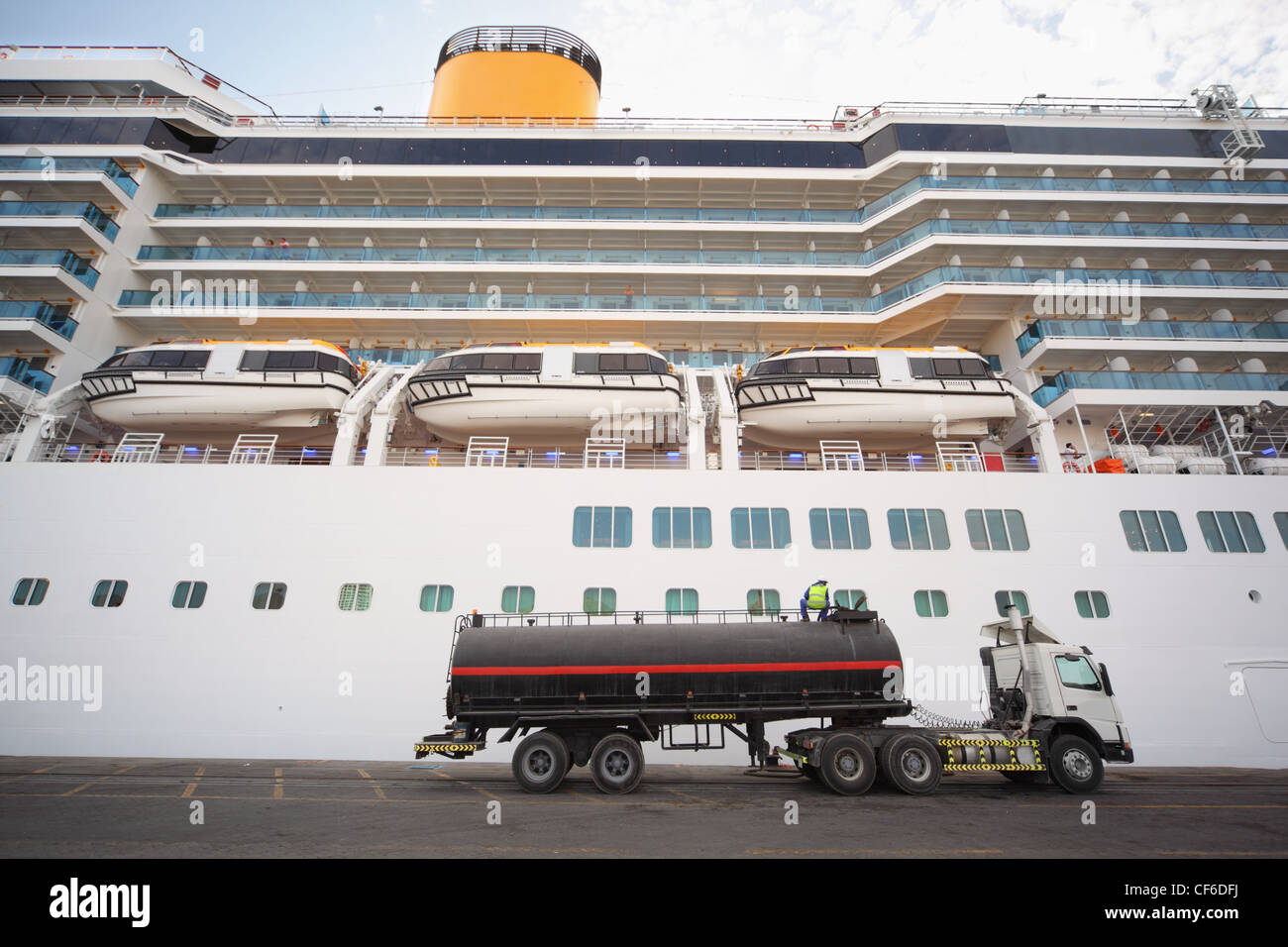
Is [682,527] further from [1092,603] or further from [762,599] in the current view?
[1092,603]

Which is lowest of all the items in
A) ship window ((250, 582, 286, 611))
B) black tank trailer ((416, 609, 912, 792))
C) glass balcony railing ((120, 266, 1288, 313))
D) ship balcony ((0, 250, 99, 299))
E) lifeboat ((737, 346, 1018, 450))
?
black tank trailer ((416, 609, 912, 792))

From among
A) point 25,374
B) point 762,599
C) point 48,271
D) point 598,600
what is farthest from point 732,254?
point 25,374

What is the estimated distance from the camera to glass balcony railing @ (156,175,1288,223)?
60.2 ft

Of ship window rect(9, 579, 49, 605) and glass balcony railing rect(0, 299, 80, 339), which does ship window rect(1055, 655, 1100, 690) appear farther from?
glass balcony railing rect(0, 299, 80, 339)

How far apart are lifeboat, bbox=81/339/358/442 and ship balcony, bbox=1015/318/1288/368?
58.1 feet

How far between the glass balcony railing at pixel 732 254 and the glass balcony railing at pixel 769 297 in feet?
3.34

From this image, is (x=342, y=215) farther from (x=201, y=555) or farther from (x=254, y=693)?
(x=254, y=693)

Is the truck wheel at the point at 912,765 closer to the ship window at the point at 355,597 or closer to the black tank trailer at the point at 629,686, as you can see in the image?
the black tank trailer at the point at 629,686

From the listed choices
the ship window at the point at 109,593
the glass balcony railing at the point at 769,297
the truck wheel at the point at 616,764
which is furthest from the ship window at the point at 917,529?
the ship window at the point at 109,593

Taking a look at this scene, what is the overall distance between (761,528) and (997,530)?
4.71 m

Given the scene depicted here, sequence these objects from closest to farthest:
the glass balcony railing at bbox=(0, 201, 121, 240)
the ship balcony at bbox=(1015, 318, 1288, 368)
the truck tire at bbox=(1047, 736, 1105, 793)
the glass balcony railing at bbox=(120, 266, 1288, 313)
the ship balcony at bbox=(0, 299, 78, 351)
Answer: the truck tire at bbox=(1047, 736, 1105, 793) < the ship balcony at bbox=(0, 299, 78, 351) < the ship balcony at bbox=(1015, 318, 1288, 368) < the glass balcony railing at bbox=(120, 266, 1288, 313) < the glass balcony railing at bbox=(0, 201, 121, 240)

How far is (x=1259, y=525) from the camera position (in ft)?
40.9

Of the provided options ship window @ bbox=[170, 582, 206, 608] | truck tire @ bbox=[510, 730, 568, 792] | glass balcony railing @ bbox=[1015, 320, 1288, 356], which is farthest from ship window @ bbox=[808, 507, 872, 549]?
ship window @ bbox=[170, 582, 206, 608]

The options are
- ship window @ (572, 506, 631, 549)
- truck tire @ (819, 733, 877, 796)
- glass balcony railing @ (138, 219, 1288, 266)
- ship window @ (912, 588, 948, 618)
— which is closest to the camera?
truck tire @ (819, 733, 877, 796)
